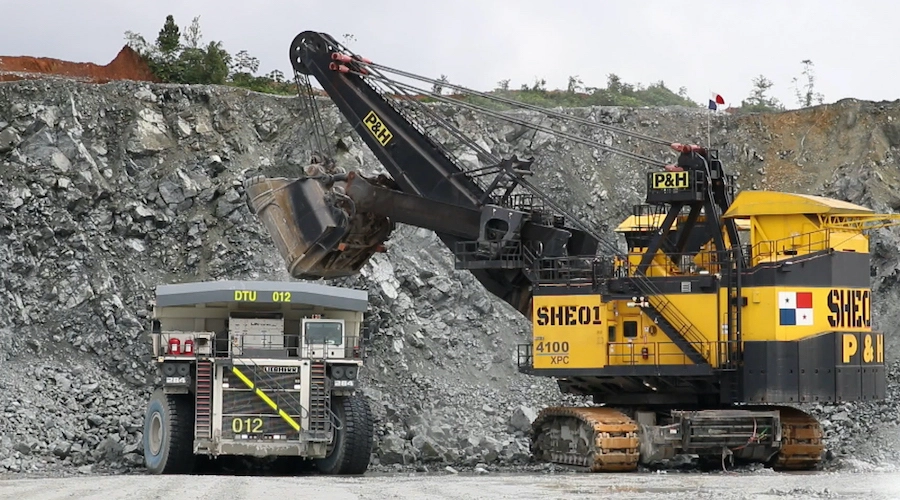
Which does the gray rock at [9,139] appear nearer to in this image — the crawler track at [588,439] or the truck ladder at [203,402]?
the truck ladder at [203,402]

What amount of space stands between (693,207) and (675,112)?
666 inches

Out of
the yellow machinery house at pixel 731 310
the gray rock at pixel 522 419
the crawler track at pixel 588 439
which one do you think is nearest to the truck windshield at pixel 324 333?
the yellow machinery house at pixel 731 310

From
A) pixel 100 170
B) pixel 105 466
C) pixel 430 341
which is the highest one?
pixel 100 170

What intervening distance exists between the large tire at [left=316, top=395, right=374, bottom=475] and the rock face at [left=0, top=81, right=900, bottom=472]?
2583 millimetres

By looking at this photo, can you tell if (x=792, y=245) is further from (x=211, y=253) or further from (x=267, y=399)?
(x=211, y=253)

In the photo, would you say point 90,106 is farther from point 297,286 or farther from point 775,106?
→ point 775,106

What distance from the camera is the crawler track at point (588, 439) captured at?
25.6 meters

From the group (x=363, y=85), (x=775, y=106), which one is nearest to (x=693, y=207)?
(x=363, y=85)

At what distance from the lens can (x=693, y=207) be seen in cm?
2662

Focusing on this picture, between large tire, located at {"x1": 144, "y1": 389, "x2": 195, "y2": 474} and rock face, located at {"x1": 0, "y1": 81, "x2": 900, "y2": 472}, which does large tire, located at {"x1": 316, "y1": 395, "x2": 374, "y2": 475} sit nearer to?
large tire, located at {"x1": 144, "y1": 389, "x2": 195, "y2": 474}

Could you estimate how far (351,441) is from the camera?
27203 millimetres

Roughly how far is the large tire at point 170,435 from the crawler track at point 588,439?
6.01m

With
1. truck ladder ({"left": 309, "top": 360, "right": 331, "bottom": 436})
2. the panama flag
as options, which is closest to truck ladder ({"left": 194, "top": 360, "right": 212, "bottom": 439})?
→ truck ladder ({"left": 309, "top": 360, "right": 331, "bottom": 436})

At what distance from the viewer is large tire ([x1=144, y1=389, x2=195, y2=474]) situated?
2680 centimetres
